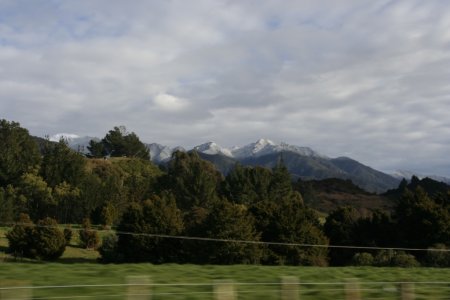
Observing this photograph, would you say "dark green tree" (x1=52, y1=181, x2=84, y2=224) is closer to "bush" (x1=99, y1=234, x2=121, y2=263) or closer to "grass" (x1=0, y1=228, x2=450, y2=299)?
"bush" (x1=99, y1=234, x2=121, y2=263)

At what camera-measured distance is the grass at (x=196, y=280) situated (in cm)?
930

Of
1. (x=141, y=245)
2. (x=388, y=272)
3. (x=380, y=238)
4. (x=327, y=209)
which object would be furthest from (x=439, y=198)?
(x=327, y=209)

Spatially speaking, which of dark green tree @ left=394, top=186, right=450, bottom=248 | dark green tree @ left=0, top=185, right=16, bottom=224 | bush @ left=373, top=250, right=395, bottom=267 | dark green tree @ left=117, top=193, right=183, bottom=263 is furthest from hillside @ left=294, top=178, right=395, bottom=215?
bush @ left=373, top=250, right=395, bottom=267

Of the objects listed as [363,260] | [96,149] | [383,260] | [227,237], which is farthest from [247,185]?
[96,149]

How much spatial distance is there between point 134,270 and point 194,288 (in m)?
2.77

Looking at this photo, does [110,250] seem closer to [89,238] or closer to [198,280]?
[89,238]

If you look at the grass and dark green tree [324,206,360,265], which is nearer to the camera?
the grass

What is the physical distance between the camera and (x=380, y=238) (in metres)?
56.2

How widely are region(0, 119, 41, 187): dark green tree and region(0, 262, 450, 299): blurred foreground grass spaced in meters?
96.5

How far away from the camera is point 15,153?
10806 centimetres

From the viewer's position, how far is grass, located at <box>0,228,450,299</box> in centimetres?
930

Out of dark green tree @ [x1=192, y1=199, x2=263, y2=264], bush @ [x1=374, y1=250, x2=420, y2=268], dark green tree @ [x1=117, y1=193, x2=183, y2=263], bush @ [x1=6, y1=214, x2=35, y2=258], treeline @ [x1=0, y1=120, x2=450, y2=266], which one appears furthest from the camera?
bush @ [x1=6, y1=214, x2=35, y2=258]

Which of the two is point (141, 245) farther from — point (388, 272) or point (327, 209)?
point (327, 209)

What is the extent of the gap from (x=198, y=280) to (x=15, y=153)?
105m
